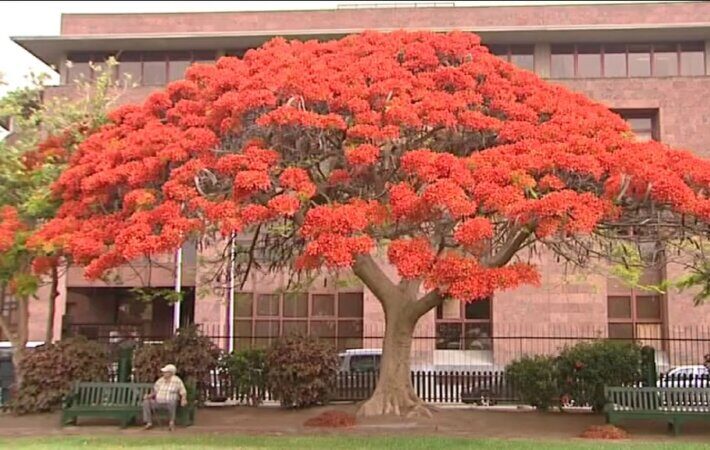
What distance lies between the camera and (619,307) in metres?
34.2

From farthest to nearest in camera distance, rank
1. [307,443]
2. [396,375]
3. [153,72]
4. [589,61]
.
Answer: [153,72], [589,61], [396,375], [307,443]

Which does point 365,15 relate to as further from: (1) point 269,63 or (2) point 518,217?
(2) point 518,217

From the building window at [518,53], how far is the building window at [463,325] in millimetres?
10830

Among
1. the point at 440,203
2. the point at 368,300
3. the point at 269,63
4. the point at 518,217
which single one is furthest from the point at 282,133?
the point at 368,300

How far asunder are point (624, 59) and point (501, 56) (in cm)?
549

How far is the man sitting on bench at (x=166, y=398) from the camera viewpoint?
556 inches

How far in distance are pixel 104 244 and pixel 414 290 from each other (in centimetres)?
574

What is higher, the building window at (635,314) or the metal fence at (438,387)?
the building window at (635,314)

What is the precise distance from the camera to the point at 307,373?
16.6 m

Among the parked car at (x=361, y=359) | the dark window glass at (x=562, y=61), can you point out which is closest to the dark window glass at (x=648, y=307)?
the dark window glass at (x=562, y=61)

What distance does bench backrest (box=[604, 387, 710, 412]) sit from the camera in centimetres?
1395

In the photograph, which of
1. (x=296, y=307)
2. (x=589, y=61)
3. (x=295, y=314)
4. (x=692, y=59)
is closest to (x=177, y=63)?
(x=296, y=307)

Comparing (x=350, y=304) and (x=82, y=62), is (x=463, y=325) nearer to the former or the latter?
(x=350, y=304)

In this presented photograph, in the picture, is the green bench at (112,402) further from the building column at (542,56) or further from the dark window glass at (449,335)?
the building column at (542,56)
